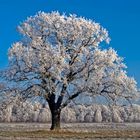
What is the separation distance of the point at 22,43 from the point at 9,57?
2.48 metres

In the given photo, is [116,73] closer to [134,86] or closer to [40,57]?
[134,86]

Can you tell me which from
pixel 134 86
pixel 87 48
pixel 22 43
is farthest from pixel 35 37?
pixel 134 86

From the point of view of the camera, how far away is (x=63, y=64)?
2347 inches

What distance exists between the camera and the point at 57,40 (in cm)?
6156

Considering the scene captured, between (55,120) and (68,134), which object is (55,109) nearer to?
(55,120)

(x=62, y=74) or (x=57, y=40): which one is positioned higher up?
(x=57, y=40)

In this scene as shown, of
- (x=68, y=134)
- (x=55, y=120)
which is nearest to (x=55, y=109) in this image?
(x=55, y=120)

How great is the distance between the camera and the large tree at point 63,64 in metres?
59.5

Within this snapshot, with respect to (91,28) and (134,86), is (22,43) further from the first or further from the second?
(134,86)

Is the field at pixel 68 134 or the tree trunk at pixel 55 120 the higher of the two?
the tree trunk at pixel 55 120

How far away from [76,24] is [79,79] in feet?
19.5

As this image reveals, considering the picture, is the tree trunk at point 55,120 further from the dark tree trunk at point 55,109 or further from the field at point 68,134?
the field at point 68,134

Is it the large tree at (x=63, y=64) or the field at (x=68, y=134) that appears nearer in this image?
the field at (x=68, y=134)

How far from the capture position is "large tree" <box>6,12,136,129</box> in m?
59.5
